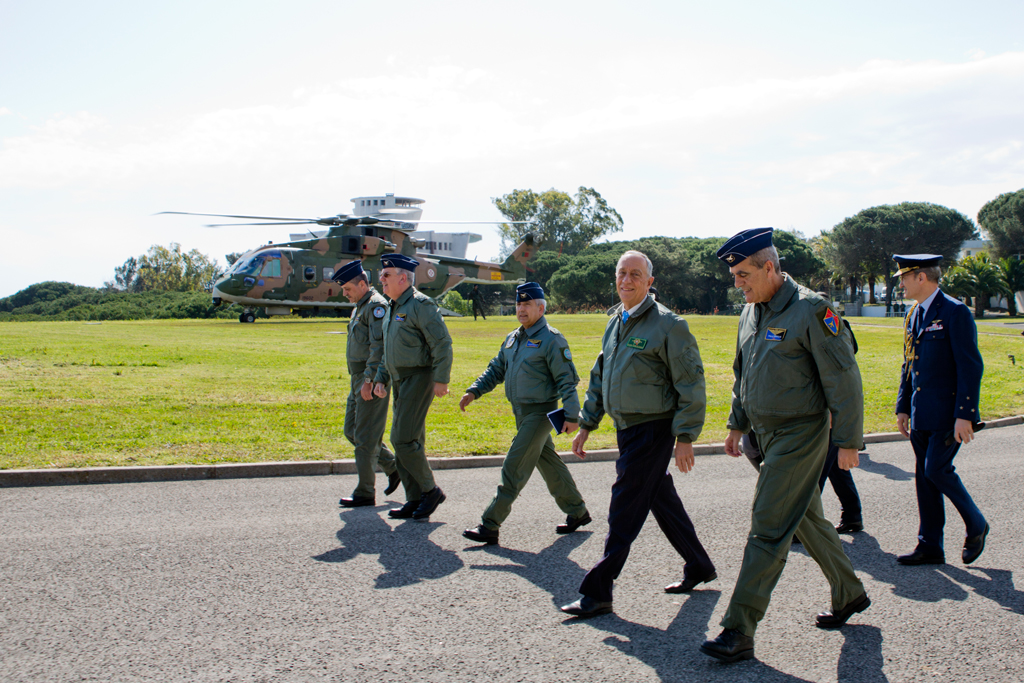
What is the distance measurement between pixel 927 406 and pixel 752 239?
2.11 meters

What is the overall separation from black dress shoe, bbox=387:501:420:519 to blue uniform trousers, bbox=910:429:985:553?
3.60m

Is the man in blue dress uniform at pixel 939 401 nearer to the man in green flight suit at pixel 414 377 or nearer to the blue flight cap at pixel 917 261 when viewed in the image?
the blue flight cap at pixel 917 261

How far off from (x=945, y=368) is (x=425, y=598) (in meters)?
3.56

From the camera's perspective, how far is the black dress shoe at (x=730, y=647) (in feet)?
11.3

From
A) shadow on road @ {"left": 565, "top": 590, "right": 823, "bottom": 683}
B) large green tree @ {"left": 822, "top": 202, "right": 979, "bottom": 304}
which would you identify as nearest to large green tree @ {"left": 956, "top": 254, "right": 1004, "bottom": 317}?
large green tree @ {"left": 822, "top": 202, "right": 979, "bottom": 304}

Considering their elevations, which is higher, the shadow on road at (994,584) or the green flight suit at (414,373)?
the green flight suit at (414,373)

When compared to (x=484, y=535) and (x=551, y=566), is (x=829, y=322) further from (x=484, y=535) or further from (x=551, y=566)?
(x=484, y=535)

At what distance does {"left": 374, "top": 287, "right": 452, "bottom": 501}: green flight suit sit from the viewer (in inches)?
233

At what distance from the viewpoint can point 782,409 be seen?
362cm

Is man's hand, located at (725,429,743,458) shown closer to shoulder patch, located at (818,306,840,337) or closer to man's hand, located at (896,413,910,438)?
shoulder patch, located at (818,306,840,337)

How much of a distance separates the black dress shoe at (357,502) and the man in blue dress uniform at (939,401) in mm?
4007

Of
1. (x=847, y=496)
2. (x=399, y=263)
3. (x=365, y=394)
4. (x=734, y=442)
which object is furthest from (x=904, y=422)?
(x=365, y=394)

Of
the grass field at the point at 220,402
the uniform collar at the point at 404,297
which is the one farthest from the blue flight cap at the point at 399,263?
the grass field at the point at 220,402

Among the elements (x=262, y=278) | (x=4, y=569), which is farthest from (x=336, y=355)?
(x=4, y=569)
